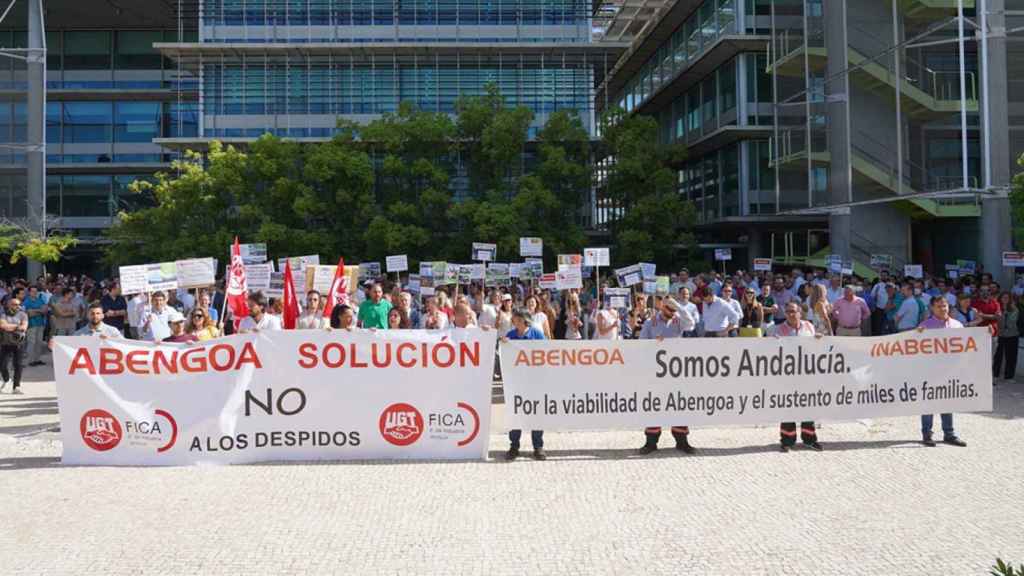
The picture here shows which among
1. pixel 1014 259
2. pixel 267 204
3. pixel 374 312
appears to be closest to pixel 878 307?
pixel 1014 259

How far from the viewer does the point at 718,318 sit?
47.2 feet

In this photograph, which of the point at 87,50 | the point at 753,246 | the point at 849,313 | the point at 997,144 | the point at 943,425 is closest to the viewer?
the point at 943,425

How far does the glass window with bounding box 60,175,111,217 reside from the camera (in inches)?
2092

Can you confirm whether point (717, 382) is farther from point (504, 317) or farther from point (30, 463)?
point (30, 463)

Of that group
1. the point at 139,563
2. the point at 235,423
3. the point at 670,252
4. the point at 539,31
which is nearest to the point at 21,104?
the point at 539,31

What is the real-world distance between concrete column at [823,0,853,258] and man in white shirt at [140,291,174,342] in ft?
76.1

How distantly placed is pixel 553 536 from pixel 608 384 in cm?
342

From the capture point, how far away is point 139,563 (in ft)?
20.9

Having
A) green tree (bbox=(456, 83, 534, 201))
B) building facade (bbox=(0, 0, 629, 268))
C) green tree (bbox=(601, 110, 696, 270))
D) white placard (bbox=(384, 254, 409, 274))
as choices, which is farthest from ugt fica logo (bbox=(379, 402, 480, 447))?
building facade (bbox=(0, 0, 629, 268))

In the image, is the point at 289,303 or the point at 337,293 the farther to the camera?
the point at 337,293

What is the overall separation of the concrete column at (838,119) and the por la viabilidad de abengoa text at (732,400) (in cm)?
2058

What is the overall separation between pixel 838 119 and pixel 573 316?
1959cm

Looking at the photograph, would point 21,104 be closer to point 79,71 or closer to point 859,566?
point 79,71

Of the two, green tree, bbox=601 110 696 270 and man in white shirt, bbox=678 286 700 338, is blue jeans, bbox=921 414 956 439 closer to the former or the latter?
man in white shirt, bbox=678 286 700 338
